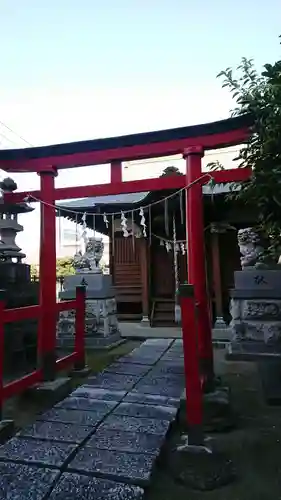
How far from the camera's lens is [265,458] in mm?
2859

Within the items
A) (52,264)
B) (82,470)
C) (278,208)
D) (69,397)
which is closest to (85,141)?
(52,264)

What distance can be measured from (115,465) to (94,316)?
5510 millimetres

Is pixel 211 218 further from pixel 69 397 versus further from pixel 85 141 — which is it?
pixel 69 397

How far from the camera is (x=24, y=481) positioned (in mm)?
2490

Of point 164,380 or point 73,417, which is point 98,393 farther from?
point 164,380

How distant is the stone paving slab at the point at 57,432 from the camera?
313 centimetres

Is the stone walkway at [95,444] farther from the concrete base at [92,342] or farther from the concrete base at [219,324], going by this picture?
the concrete base at [219,324]

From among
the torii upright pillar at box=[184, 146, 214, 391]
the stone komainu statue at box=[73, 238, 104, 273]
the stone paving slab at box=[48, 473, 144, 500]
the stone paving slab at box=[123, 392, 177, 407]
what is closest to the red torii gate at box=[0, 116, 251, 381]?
the torii upright pillar at box=[184, 146, 214, 391]

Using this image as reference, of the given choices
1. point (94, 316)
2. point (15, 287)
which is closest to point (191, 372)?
point (15, 287)

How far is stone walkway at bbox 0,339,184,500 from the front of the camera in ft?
7.89

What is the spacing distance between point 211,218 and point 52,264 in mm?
6191

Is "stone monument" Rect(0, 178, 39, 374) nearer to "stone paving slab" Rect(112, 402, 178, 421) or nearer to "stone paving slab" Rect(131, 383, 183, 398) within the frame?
"stone paving slab" Rect(131, 383, 183, 398)

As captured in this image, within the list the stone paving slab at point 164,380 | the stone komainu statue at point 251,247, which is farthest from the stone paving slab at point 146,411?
the stone komainu statue at point 251,247

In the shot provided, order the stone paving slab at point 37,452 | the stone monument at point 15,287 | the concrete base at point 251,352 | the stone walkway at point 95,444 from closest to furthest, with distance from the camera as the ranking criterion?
the stone walkway at point 95,444 < the stone paving slab at point 37,452 < the stone monument at point 15,287 < the concrete base at point 251,352
